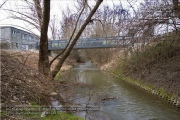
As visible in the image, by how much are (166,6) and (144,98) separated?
481 centimetres

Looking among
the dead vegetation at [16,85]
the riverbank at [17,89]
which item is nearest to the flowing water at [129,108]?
the riverbank at [17,89]

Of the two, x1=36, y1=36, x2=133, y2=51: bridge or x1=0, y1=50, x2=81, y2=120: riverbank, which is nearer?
x1=0, y1=50, x2=81, y2=120: riverbank

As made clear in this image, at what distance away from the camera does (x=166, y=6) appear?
10102 mm

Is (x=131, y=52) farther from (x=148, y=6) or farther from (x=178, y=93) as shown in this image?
(x=178, y=93)

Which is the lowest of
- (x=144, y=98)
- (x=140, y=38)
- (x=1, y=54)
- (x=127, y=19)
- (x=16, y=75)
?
(x=144, y=98)

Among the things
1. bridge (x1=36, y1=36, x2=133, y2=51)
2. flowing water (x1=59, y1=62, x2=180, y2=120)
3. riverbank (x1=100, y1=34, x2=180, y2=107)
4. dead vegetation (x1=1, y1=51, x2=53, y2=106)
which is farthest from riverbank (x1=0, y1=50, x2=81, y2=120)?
bridge (x1=36, y1=36, x2=133, y2=51)

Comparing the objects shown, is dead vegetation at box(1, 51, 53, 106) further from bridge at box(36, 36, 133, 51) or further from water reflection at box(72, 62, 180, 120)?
bridge at box(36, 36, 133, 51)

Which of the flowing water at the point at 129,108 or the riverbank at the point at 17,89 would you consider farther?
the flowing water at the point at 129,108

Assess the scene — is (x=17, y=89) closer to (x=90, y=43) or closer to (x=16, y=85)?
(x=16, y=85)

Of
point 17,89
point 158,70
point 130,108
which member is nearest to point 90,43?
point 158,70

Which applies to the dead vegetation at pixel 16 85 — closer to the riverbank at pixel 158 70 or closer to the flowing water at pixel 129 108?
the flowing water at pixel 129 108

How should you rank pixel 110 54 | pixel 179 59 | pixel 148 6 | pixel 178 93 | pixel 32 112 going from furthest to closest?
pixel 110 54, pixel 179 59, pixel 148 6, pixel 178 93, pixel 32 112

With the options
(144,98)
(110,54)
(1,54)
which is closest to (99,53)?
(110,54)

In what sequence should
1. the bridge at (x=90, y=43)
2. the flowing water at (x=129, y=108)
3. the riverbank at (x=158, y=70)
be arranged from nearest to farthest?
the flowing water at (x=129, y=108) < the riverbank at (x=158, y=70) < the bridge at (x=90, y=43)
